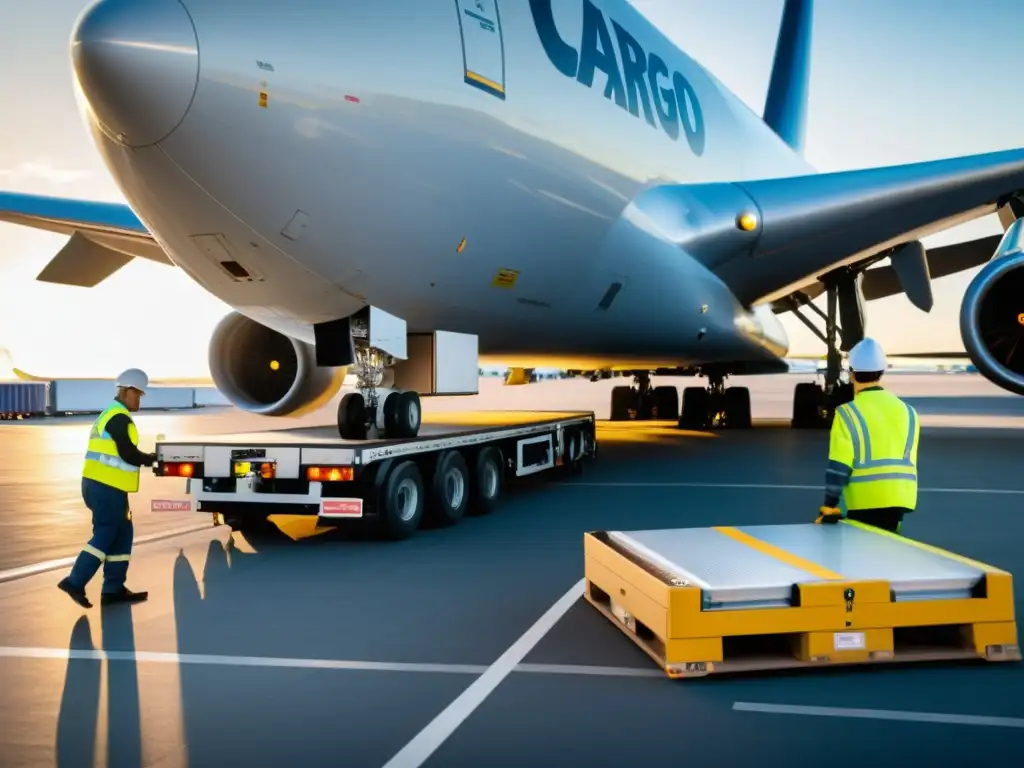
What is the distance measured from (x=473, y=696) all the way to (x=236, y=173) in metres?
3.84

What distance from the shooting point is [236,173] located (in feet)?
20.4

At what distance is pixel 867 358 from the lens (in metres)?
5.61

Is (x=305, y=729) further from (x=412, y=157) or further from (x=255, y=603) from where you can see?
(x=412, y=157)

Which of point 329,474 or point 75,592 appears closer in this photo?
point 75,592

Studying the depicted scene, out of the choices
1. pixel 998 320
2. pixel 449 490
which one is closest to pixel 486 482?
pixel 449 490

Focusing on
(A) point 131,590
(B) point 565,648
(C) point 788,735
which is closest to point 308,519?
(A) point 131,590

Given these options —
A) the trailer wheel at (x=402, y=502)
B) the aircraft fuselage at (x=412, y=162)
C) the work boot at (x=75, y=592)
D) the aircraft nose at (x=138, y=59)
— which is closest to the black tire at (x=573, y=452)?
the aircraft fuselage at (x=412, y=162)

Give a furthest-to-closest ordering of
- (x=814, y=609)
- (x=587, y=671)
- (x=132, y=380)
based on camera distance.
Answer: (x=132, y=380), (x=587, y=671), (x=814, y=609)

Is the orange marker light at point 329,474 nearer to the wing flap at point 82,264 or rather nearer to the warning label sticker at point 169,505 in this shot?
the warning label sticker at point 169,505

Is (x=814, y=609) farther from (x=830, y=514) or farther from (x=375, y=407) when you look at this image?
(x=375, y=407)

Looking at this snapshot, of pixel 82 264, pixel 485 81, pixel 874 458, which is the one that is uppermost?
pixel 485 81

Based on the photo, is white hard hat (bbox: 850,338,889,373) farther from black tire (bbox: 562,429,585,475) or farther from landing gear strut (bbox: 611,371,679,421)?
landing gear strut (bbox: 611,371,679,421)

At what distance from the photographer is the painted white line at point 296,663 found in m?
4.28

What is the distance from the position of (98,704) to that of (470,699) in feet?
4.95
